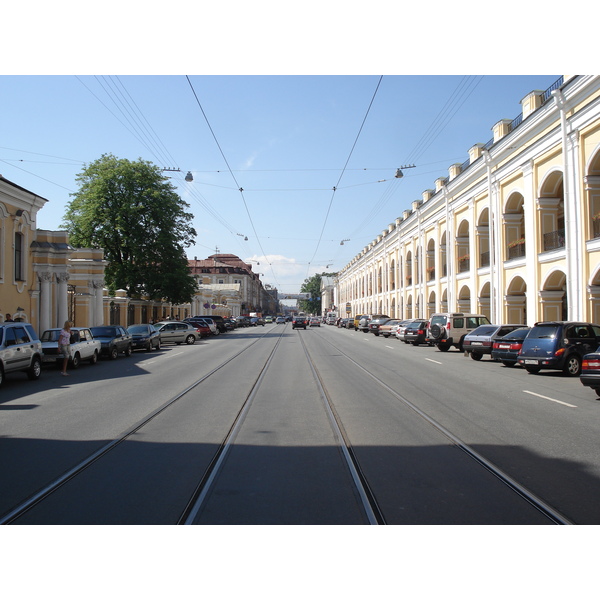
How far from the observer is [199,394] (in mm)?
12328

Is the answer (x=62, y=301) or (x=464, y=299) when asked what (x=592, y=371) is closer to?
(x=62, y=301)

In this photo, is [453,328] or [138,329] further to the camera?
[138,329]

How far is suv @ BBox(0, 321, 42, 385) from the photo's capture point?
14609mm

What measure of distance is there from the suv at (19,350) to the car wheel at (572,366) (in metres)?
15.3

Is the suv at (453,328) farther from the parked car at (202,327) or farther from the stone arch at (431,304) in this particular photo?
the parked car at (202,327)

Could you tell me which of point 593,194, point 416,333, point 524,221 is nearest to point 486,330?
point 593,194

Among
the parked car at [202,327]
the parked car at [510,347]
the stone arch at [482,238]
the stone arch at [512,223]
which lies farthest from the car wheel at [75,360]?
the parked car at [202,327]

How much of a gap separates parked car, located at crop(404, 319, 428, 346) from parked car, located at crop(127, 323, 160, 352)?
48.6 feet

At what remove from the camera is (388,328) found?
145 feet

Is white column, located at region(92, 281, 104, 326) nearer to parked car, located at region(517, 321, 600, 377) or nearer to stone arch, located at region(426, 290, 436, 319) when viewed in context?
stone arch, located at region(426, 290, 436, 319)

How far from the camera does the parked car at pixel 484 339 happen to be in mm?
21234

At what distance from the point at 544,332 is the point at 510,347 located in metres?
2.44

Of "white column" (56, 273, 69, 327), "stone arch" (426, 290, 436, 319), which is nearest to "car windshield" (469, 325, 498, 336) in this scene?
"white column" (56, 273, 69, 327)

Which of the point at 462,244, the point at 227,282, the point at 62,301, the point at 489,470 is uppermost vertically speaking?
the point at 227,282
